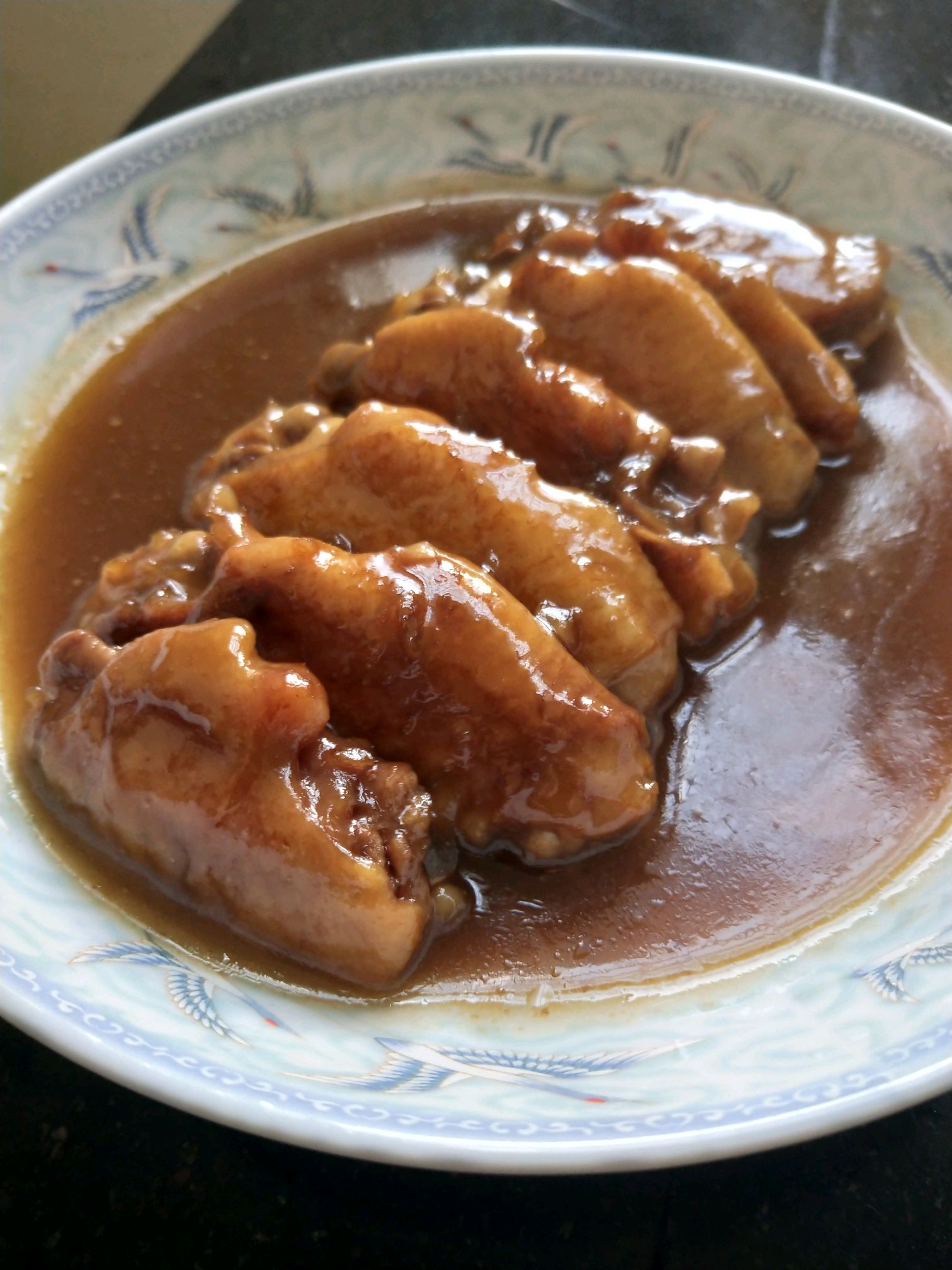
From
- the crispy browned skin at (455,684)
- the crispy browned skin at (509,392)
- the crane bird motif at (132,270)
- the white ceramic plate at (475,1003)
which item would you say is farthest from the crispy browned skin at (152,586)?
the crane bird motif at (132,270)

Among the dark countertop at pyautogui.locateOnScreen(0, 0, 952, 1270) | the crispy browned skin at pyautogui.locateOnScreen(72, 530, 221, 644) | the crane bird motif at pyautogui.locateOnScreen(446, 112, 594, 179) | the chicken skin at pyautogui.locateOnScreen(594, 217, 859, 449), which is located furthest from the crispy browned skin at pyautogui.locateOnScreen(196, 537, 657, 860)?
the crane bird motif at pyautogui.locateOnScreen(446, 112, 594, 179)

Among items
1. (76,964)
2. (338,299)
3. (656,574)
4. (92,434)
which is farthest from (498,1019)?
(338,299)

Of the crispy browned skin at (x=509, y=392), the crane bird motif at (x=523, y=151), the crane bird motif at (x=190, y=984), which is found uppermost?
the crane bird motif at (x=523, y=151)

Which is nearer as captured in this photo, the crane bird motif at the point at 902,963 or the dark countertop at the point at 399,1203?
the dark countertop at the point at 399,1203

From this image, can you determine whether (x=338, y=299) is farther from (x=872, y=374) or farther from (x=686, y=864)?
(x=686, y=864)

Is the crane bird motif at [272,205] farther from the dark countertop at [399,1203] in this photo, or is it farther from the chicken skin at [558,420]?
the dark countertop at [399,1203]

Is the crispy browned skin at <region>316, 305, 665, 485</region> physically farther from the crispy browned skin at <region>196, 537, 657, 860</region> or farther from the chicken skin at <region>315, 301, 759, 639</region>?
the crispy browned skin at <region>196, 537, 657, 860</region>

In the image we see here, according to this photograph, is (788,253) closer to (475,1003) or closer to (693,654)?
(693,654)
